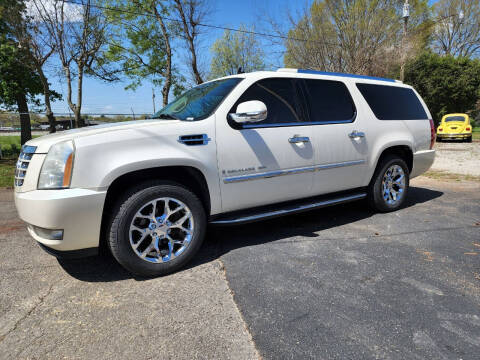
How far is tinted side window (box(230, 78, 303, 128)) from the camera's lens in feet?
10.2

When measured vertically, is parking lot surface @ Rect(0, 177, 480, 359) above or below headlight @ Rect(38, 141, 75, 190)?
below

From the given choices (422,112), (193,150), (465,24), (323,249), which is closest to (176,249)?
(193,150)

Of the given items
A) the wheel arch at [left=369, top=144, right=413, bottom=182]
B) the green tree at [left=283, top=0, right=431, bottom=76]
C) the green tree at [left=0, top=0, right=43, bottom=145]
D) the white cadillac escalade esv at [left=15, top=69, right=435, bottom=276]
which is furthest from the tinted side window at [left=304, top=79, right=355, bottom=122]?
the green tree at [left=283, top=0, right=431, bottom=76]

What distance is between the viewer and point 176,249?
2797 millimetres

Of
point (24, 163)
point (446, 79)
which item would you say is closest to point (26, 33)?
point (24, 163)

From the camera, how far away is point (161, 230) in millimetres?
2627

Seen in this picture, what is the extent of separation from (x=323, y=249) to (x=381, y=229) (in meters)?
1.06

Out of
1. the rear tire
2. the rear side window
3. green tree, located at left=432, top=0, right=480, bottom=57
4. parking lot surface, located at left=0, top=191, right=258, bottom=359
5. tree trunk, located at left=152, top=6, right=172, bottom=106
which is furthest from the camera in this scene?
green tree, located at left=432, top=0, right=480, bottom=57

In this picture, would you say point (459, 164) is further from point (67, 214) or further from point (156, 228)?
point (67, 214)

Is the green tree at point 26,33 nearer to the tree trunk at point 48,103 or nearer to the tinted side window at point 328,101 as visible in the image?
the tree trunk at point 48,103

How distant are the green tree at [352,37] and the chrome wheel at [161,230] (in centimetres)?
1392

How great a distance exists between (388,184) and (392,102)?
46.0 inches

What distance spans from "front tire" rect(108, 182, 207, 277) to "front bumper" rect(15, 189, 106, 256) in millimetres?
147

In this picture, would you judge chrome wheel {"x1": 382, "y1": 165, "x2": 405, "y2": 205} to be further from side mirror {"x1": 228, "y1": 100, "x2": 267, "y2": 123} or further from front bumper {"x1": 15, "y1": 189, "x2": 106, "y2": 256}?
front bumper {"x1": 15, "y1": 189, "x2": 106, "y2": 256}
